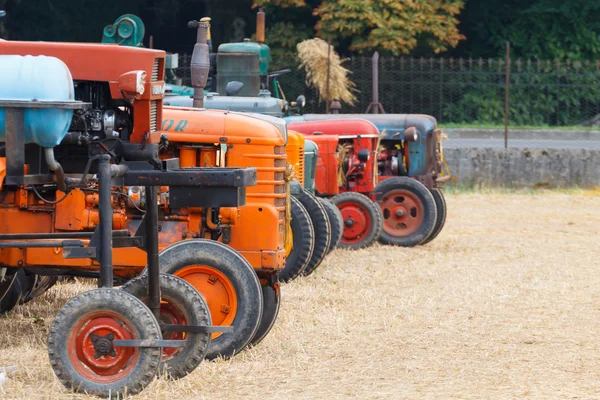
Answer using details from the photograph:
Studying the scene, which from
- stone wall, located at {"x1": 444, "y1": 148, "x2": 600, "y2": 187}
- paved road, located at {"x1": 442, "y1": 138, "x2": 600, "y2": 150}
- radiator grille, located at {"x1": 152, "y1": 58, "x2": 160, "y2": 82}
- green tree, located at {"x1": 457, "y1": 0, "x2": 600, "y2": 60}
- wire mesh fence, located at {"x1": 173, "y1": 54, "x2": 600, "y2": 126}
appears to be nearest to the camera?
radiator grille, located at {"x1": 152, "y1": 58, "x2": 160, "y2": 82}

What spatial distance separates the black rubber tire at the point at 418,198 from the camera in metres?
13.6

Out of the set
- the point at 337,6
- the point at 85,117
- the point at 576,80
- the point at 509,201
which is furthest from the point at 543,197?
the point at 85,117

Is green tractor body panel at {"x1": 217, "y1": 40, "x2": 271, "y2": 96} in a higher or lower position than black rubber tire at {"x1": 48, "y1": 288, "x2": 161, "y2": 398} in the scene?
higher

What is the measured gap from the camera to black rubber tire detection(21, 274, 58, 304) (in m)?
8.44

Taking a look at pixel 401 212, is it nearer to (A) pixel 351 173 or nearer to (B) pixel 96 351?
(A) pixel 351 173

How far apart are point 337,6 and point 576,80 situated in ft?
22.5

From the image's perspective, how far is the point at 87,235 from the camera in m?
6.45

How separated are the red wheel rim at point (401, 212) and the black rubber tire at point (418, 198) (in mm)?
15

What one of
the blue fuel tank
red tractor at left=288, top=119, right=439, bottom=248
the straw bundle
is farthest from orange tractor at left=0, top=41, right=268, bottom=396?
the straw bundle

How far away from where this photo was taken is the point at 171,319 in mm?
6184

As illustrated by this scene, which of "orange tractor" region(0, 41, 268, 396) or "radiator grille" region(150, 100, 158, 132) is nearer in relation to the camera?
"orange tractor" region(0, 41, 268, 396)

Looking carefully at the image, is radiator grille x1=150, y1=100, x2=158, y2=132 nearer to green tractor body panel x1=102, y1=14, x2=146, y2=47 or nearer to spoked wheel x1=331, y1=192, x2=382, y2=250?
green tractor body panel x1=102, y1=14, x2=146, y2=47

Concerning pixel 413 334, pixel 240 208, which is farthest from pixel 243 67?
pixel 413 334

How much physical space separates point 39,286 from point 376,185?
6031 millimetres
